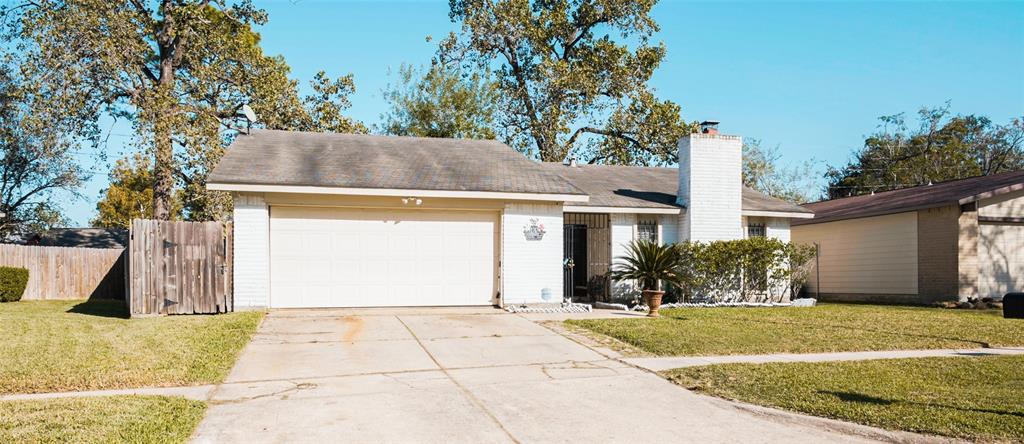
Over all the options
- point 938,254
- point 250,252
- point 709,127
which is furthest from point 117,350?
point 938,254

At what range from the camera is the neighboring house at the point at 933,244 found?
728 inches

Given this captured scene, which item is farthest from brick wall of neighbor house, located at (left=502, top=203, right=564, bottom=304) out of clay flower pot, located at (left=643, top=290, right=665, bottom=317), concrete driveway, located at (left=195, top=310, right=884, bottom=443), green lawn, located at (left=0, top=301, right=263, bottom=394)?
green lawn, located at (left=0, top=301, right=263, bottom=394)

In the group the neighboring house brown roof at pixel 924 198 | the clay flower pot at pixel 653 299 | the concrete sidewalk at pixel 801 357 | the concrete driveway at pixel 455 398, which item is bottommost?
the concrete sidewalk at pixel 801 357

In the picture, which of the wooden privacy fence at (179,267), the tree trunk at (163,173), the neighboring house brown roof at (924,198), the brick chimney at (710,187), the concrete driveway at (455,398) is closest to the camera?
the concrete driveway at (455,398)

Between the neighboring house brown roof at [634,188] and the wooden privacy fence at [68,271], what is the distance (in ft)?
44.9

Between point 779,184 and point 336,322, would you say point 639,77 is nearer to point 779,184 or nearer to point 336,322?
point 779,184

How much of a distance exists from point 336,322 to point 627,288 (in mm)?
7796

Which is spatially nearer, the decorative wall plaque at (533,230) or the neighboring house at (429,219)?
the neighboring house at (429,219)

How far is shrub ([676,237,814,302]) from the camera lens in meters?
17.5

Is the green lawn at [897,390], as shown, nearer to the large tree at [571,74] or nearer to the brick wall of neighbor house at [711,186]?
the brick wall of neighbor house at [711,186]

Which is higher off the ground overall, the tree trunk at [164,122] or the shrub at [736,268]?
the tree trunk at [164,122]

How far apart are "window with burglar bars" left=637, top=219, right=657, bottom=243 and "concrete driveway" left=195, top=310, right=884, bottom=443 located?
24.6ft

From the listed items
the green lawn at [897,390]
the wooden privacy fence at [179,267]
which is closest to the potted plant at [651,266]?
the green lawn at [897,390]

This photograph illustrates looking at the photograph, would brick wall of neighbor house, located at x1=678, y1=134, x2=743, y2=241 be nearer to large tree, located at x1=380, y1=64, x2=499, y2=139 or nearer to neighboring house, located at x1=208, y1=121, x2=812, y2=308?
neighboring house, located at x1=208, y1=121, x2=812, y2=308
